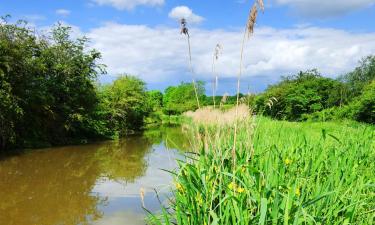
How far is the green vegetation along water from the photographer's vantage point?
724cm

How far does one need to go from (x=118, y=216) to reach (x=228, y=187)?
191 inches

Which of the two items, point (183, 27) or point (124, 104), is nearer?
point (183, 27)

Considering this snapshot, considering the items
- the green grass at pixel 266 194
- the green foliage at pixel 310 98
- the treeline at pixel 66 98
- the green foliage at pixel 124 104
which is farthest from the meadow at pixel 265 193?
the green foliage at pixel 310 98

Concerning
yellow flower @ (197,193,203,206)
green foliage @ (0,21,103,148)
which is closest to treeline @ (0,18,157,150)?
green foliage @ (0,21,103,148)

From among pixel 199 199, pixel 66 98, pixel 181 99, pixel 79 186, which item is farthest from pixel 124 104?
pixel 181 99

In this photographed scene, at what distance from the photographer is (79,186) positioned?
10242 millimetres

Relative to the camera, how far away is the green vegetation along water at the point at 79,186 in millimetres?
7238

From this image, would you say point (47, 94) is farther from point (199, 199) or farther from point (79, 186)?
point (199, 199)

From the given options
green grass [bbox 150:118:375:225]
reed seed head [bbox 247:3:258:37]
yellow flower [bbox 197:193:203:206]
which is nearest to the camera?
reed seed head [bbox 247:3:258:37]

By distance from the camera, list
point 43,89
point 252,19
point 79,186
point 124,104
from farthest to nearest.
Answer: point 124,104 < point 43,89 < point 79,186 < point 252,19

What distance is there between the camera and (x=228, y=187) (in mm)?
2762

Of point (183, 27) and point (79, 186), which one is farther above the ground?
point (183, 27)

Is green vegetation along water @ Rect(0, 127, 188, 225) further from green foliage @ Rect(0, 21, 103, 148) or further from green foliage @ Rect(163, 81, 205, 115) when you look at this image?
green foliage @ Rect(163, 81, 205, 115)

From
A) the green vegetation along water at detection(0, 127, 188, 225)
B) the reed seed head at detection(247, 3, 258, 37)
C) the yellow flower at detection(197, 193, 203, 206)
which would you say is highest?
the reed seed head at detection(247, 3, 258, 37)
